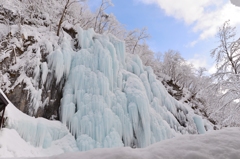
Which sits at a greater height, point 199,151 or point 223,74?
point 223,74

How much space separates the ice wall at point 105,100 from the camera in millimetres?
8852

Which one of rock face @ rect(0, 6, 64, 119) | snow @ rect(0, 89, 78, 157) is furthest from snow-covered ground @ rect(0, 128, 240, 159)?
rock face @ rect(0, 6, 64, 119)

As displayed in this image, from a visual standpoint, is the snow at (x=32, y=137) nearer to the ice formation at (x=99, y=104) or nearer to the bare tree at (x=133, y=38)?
the ice formation at (x=99, y=104)

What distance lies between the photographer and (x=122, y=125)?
959 cm

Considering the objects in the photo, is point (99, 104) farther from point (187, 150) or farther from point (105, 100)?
point (187, 150)

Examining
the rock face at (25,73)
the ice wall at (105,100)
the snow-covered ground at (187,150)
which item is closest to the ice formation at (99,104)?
the ice wall at (105,100)

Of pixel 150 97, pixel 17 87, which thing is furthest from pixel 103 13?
pixel 17 87

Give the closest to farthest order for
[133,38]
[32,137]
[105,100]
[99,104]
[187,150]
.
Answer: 1. [187,150]
2. [32,137]
3. [99,104]
4. [105,100]
5. [133,38]

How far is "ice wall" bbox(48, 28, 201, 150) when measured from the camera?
885 cm

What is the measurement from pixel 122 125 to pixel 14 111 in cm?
474

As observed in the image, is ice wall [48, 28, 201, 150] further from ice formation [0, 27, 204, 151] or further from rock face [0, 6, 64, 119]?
rock face [0, 6, 64, 119]

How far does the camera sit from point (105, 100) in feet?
32.2

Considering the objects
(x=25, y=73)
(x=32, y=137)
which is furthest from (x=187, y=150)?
(x=25, y=73)

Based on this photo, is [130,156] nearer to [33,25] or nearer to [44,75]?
[44,75]
